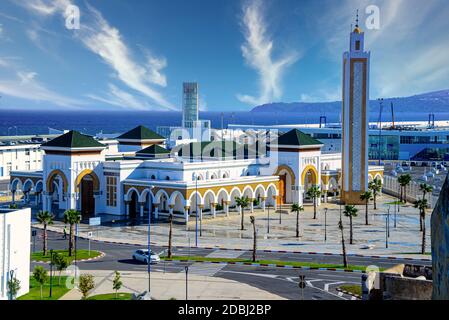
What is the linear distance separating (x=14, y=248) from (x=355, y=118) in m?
65.0

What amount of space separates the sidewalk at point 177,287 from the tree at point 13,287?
337cm

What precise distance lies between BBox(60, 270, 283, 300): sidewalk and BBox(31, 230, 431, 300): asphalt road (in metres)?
1.40

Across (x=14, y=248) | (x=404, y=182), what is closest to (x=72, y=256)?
(x=14, y=248)

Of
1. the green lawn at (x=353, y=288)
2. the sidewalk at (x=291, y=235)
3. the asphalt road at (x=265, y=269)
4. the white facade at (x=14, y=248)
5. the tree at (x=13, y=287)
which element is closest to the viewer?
the tree at (x=13, y=287)

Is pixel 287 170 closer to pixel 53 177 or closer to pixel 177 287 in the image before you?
pixel 53 177

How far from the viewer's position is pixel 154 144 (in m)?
106

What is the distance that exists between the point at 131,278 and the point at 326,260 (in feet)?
58.2

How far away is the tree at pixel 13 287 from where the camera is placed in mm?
42531

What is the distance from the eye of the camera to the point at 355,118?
99938 millimetres

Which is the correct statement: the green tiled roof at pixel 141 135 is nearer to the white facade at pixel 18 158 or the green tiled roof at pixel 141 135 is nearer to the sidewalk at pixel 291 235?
the white facade at pixel 18 158

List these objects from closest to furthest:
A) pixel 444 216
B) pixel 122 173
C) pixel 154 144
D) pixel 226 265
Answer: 1. pixel 444 216
2. pixel 226 265
3. pixel 122 173
4. pixel 154 144

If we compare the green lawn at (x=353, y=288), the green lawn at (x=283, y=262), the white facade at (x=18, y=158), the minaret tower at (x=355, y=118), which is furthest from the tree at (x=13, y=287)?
the white facade at (x=18, y=158)

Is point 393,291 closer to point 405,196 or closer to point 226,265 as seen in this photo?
point 226,265

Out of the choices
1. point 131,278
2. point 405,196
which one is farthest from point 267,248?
point 405,196
